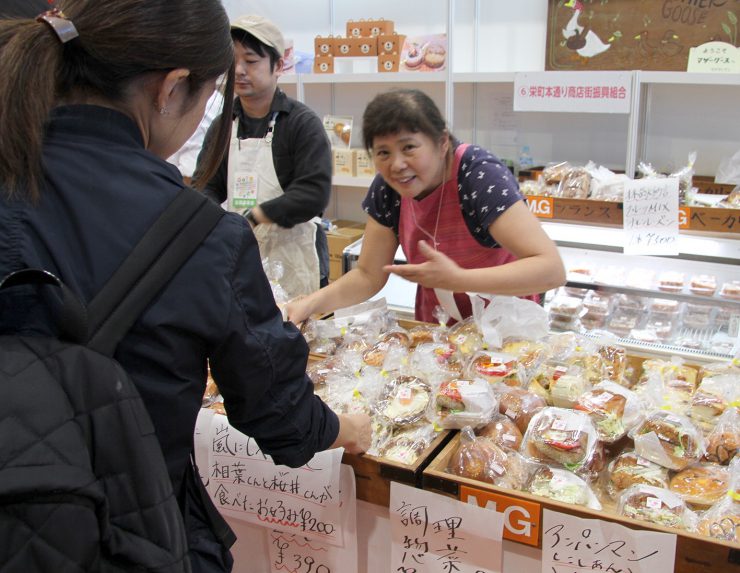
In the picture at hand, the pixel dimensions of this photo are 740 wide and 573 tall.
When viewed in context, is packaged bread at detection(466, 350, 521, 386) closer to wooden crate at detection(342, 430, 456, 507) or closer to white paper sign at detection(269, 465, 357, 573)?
wooden crate at detection(342, 430, 456, 507)

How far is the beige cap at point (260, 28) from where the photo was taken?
2564mm

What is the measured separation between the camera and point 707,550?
44.9 inches

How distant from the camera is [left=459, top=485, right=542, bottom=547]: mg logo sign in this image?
1.26 metres

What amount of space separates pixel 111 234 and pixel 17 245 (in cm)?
10

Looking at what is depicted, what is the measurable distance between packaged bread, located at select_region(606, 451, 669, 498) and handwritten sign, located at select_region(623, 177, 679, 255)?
142cm

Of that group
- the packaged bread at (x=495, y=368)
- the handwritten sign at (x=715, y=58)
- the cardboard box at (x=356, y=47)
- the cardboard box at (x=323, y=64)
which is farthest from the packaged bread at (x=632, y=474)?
the cardboard box at (x=323, y=64)

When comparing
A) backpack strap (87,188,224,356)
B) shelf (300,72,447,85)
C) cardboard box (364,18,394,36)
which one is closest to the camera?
backpack strap (87,188,224,356)

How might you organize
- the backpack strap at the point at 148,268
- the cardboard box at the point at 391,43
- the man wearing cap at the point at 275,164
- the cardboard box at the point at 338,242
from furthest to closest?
the cardboard box at the point at 338,242
the cardboard box at the point at 391,43
the man wearing cap at the point at 275,164
the backpack strap at the point at 148,268

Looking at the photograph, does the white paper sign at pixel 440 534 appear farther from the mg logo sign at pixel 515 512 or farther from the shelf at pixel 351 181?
the shelf at pixel 351 181

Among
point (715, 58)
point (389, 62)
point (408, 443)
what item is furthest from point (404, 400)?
point (389, 62)

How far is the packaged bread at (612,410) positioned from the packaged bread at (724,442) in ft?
0.47

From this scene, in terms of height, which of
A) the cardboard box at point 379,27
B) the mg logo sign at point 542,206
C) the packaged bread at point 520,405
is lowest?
the packaged bread at point 520,405

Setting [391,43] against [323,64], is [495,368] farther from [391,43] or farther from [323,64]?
[323,64]

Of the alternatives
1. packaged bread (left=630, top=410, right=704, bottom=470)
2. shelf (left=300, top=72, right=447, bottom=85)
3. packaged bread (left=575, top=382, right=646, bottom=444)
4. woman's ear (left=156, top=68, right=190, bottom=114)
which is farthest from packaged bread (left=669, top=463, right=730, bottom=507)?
shelf (left=300, top=72, right=447, bottom=85)
